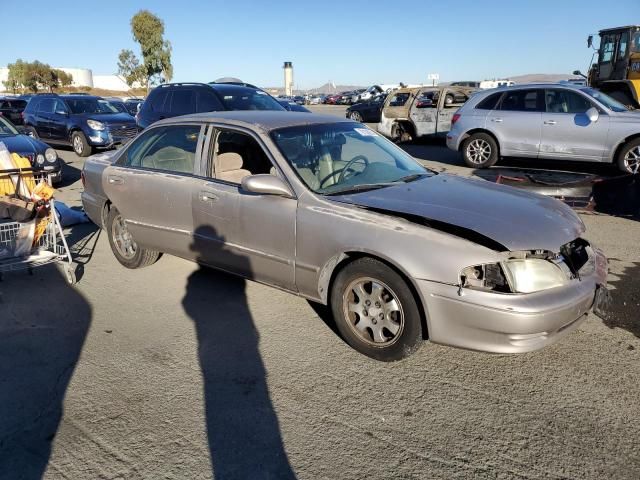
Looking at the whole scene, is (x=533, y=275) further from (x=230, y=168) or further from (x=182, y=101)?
(x=182, y=101)

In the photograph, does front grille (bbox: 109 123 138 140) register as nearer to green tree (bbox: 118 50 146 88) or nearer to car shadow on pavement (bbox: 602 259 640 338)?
car shadow on pavement (bbox: 602 259 640 338)

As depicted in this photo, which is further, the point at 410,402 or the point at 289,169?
the point at 289,169

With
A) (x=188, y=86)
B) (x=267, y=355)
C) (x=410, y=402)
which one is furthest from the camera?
(x=188, y=86)

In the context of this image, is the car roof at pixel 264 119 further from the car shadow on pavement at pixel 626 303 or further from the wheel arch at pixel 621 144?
the wheel arch at pixel 621 144

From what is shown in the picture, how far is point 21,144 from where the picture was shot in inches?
352

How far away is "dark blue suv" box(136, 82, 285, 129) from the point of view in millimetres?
10492

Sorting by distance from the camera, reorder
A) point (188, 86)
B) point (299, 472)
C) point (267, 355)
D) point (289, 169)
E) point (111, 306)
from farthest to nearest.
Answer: point (188, 86) → point (111, 306) → point (289, 169) → point (267, 355) → point (299, 472)

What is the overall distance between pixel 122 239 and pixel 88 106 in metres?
10.9

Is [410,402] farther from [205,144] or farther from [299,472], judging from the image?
[205,144]

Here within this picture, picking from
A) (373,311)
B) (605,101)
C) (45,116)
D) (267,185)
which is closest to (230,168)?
(267,185)

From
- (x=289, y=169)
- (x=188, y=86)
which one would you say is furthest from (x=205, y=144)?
(x=188, y=86)

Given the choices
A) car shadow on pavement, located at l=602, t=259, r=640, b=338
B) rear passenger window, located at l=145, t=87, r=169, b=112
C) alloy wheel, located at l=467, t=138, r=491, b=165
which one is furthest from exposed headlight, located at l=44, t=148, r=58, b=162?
car shadow on pavement, located at l=602, t=259, r=640, b=338

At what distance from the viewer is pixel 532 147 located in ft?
32.2

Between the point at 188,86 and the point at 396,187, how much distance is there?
8.37 m
